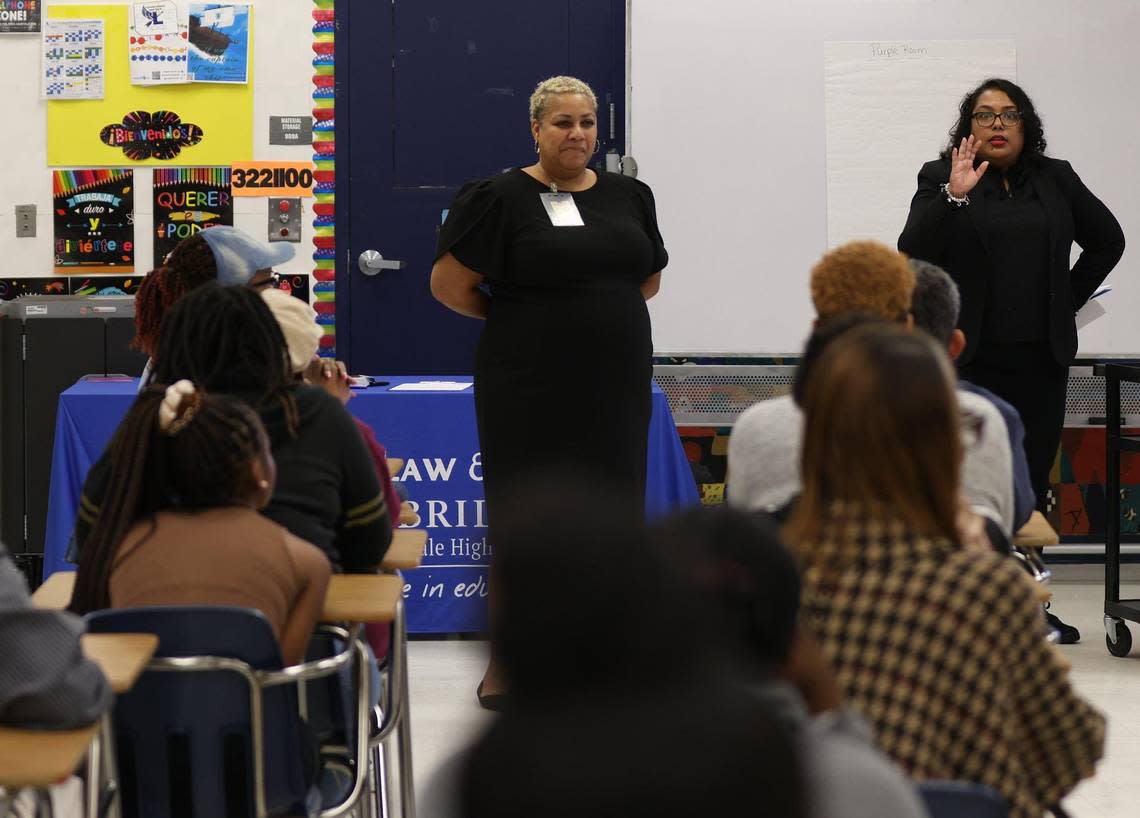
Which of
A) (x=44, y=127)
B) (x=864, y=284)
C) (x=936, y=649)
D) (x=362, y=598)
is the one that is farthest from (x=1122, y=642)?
(x=44, y=127)

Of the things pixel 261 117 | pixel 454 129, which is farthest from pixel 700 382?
pixel 261 117

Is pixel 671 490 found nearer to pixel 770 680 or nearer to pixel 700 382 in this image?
pixel 700 382

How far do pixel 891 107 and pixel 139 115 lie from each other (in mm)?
2787

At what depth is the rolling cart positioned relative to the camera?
4.35m

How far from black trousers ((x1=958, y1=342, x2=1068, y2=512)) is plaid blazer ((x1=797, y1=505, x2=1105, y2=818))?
282 cm

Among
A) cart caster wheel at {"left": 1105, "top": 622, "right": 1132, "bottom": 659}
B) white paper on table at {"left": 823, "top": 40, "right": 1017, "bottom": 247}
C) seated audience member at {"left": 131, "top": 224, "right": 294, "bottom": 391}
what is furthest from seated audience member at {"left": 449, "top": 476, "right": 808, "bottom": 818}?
white paper on table at {"left": 823, "top": 40, "right": 1017, "bottom": 247}

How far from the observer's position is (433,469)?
438cm

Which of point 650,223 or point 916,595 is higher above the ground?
point 650,223

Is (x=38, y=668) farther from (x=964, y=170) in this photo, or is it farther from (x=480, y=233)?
(x=964, y=170)

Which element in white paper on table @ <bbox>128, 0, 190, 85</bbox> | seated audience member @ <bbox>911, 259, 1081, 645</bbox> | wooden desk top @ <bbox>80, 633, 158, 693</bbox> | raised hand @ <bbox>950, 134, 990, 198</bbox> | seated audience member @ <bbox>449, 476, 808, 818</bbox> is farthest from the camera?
white paper on table @ <bbox>128, 0, 190, 85</bbox>

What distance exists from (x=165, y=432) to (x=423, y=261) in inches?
140

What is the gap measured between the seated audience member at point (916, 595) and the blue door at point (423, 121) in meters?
4.19

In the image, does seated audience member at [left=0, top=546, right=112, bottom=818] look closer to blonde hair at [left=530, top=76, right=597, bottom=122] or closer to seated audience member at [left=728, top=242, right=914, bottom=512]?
seated audience member at [left=728, top=242, right=914, bottom=512]

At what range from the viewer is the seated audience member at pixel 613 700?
78 cm
